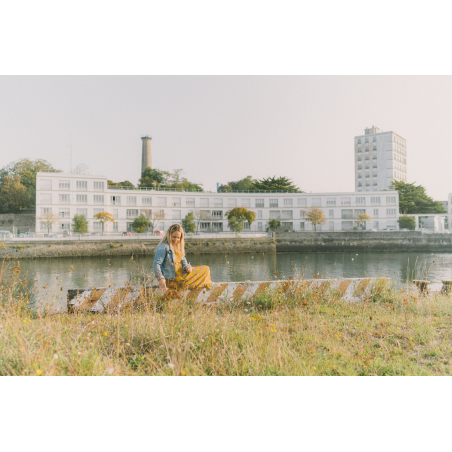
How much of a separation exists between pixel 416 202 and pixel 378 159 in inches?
949

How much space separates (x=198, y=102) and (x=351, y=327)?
10376mm

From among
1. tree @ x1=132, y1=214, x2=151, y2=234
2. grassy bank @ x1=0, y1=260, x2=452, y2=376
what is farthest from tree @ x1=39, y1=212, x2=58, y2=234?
grassy bank @ x1=0, y1=260, x2=452, y2=376

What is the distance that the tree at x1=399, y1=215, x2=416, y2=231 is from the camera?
142ft

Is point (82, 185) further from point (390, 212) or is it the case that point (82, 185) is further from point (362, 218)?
point (390, 212)

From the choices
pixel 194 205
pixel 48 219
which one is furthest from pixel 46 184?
pixel 194 205

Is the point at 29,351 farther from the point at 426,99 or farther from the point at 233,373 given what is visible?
Answer: the point at 426,99

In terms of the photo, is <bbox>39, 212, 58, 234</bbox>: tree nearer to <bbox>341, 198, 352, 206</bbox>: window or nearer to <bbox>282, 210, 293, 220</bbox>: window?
<bbox>282, 210, 293, 220</bbox>: window

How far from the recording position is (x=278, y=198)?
48.8 m

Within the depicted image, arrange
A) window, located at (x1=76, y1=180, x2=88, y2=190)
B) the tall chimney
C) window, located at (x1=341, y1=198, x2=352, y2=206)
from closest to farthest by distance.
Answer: window, located at (x1=76, y1=180, x2=88, y2=190)
window, located at (x1=341, y1=198, x2=352, y2=206)
the tall chimney

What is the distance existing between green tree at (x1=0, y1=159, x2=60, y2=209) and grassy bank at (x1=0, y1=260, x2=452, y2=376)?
4718 centimetres

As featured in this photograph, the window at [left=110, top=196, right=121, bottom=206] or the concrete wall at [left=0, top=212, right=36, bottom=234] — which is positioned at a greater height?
the window at [left=110, top=196, right=121, bottom=206]

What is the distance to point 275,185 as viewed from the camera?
51188mm

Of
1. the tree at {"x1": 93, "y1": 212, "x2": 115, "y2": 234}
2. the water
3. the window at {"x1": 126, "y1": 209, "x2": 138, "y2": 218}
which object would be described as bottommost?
the water
